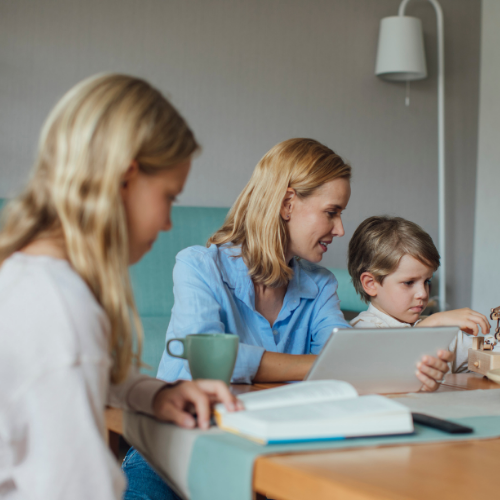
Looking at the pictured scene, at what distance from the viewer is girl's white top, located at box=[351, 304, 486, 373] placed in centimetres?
161

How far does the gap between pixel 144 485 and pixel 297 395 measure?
1.43 feet

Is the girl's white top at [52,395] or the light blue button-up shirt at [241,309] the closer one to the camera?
the girl's white top at [52,395]

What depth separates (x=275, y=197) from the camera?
1466 mm

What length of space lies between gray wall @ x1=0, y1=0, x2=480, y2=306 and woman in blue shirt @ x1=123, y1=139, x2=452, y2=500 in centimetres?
128

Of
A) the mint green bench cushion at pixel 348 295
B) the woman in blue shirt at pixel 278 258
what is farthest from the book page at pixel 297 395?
the mint green bench cushion at pixel 348 295

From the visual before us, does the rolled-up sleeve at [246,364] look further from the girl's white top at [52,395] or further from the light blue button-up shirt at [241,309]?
the girl's white top at [52,395]

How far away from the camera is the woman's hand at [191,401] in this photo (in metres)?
0.77

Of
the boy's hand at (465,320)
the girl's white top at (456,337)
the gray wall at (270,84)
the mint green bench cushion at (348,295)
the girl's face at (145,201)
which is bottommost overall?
the mint green bench cushion at (348,295)

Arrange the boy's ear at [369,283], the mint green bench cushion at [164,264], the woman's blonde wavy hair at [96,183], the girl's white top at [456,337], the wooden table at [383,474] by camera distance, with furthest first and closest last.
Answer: the mint green bench cushion at [164,264] < the boy's ear at [369,283] < the girl's white top at [456,337] < the woman's blonde wavy hair at [96,183] < the wooden table at [383,474]

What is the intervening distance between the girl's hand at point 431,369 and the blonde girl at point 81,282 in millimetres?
423

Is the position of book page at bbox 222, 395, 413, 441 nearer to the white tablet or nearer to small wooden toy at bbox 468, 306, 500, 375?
the white tablet

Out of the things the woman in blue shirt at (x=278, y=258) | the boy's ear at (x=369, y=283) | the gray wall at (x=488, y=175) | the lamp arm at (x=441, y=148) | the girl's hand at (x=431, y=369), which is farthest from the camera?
the gray wall at (x=488, y=175)

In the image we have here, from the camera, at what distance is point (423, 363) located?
42.0 inches

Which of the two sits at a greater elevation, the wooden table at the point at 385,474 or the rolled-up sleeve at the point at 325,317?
the wooden table at the point at 385,474
